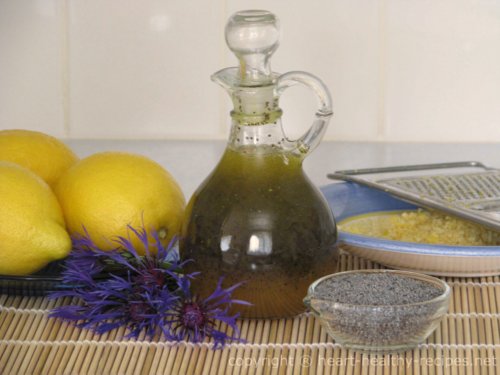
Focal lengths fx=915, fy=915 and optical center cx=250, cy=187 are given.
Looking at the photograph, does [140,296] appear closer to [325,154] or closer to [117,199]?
[117,199]

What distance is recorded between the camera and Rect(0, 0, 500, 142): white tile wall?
4.51 feet

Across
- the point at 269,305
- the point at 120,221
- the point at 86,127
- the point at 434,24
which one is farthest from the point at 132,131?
the point at 269,305

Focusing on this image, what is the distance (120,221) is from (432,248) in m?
0.25

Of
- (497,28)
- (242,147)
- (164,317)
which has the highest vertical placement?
(497,28)

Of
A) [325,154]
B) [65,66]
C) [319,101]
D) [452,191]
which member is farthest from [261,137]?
[65,66]

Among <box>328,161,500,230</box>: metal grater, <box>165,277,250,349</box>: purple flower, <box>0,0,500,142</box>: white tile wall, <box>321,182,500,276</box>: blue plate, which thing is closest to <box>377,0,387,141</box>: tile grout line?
<box>0,0,500,142</box>: white tile wall

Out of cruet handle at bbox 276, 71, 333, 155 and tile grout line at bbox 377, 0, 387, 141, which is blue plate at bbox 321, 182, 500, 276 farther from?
tile grout line at bbox 377, 0, 387, 141

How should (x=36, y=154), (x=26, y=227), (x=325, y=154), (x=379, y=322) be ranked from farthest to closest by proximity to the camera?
(x=325, y=154), (x=36, y=154), (x=26, y=227), (x=379, y=322)

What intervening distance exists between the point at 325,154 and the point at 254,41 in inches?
28.8

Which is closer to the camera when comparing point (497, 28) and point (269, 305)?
point (269, 305)

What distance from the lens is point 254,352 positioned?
0.62 meters

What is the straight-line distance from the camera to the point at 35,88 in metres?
1.46

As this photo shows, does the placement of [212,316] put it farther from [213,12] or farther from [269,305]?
[213,12]

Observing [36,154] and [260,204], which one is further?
[36,154]
